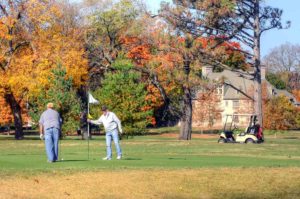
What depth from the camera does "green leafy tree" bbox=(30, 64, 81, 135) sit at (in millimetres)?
44578

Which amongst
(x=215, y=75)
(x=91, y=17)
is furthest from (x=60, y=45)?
(x=215, y=75)

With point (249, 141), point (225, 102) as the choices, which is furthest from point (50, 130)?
point (225, 102)

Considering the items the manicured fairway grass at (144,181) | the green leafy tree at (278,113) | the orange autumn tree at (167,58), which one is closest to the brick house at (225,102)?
the green leafy tree at (278,113)

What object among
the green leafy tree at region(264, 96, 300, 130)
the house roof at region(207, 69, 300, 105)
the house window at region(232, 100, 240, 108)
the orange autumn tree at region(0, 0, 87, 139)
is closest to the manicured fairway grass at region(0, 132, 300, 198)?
the orange autumn tree at region(0, 0, 87, 139)

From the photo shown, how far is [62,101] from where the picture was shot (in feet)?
146

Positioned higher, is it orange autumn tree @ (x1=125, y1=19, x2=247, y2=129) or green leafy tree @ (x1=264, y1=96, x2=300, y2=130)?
orange autumn tree @ (x1=125, y1=19, x2=247, y2=129)

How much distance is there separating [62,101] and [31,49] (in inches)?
524

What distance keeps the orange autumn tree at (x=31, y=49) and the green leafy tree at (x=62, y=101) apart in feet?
12.4

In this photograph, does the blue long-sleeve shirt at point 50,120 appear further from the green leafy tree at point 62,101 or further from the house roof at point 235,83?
the house roof at point 235,83

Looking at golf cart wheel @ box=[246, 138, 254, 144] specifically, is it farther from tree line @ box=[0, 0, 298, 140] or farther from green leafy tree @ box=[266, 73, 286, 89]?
green leafy tree @ box=[266, 73, 286, 89]

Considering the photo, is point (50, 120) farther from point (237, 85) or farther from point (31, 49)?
point (237, 85)

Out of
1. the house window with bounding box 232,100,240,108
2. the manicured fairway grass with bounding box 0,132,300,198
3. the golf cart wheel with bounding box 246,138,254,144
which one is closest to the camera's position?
the manicured fairway grass with bounding box 0,132,300,198

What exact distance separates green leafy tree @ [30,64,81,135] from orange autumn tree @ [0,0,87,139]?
379 centimetres

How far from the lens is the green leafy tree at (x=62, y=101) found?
4458 centimetres
